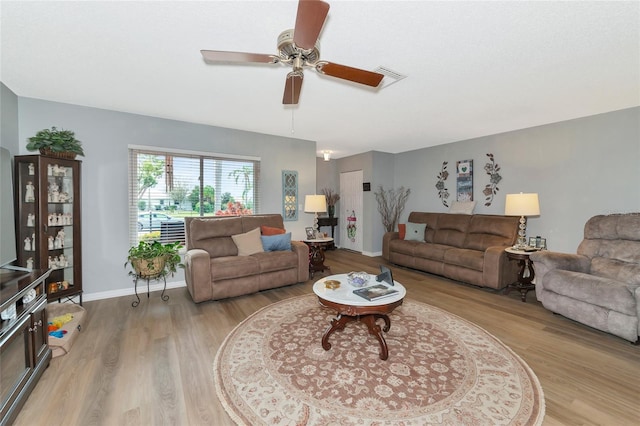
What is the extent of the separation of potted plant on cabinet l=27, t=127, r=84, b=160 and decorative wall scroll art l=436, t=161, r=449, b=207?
5974 mm

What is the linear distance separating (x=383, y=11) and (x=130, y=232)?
4052 millimetres

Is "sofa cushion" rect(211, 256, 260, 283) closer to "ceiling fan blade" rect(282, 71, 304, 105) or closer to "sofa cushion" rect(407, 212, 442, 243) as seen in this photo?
"ceiling fan blade" rect(282, 71, 304, 105)

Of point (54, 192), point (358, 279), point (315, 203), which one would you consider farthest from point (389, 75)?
point (54, 192)

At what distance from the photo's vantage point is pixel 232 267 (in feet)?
11.3

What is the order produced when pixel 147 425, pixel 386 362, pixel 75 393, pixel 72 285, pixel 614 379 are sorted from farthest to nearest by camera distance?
pixel 72 285, pixel 386 362, pixel 614 379, pixel 75 393, pixel 147 425

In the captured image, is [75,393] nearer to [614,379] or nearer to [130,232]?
[130,232]

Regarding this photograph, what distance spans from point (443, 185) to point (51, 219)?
627 cm

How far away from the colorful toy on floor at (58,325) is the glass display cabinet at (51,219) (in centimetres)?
61

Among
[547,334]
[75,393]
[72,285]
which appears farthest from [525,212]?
[72,285]

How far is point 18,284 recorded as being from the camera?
1.81 meters

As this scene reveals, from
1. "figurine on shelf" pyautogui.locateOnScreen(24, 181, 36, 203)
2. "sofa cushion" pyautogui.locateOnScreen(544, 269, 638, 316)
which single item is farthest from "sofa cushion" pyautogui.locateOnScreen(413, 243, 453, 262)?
"figurine on shelf" pyautogui.locateOnScreen(24, 181, 36, 203)

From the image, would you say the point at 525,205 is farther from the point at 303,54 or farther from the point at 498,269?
the point at 303,54

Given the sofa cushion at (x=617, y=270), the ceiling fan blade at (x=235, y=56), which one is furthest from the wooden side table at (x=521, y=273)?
the ceiling fan blade at (x=235, y=56)

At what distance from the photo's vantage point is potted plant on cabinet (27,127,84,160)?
2.92 metres
